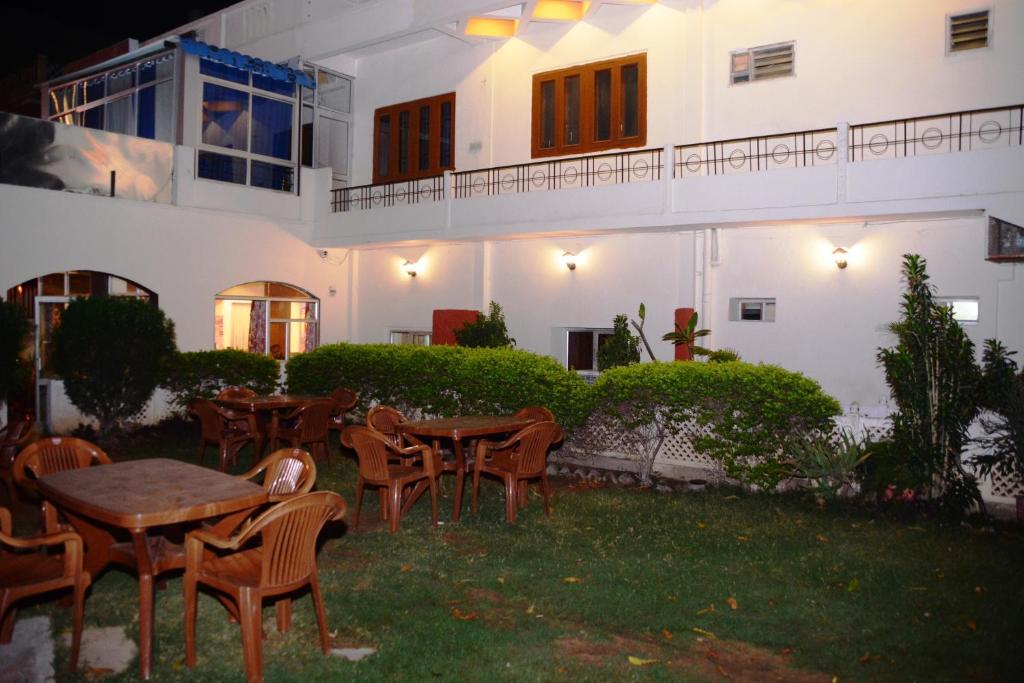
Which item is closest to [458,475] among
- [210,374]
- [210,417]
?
[210,417]

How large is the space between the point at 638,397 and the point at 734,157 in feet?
17.5

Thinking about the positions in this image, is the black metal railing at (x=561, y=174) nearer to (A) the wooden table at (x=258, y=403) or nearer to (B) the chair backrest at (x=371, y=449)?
(A) the wooden table at (x=258, y=403)

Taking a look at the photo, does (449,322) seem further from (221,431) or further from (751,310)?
(221,431)

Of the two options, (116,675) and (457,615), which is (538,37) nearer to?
(457,615)

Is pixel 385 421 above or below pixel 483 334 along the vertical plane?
below

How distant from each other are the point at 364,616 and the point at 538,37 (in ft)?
40.1

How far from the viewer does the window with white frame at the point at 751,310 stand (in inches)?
485

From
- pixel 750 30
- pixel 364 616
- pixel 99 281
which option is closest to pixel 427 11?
pixel 750 30

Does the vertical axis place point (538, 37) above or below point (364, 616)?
above

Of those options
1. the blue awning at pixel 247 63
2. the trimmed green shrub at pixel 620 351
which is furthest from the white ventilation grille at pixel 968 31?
the blue awning at pixel 247 63

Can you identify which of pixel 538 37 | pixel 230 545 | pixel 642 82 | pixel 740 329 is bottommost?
pixel 230 545

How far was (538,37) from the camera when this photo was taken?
1487 cm

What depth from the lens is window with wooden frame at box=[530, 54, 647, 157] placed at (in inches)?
542

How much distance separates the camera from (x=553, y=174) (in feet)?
46.9
